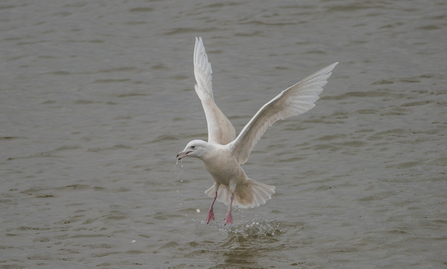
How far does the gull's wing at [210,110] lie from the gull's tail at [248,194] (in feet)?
2.03

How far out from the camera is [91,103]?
11547 mm

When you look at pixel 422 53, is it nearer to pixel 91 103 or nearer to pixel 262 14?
pixel 262 14

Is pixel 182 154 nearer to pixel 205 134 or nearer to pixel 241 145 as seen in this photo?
pixel 241 145

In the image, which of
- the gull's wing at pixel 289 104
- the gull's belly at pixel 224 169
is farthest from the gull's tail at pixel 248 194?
the gull's wing at pixel 289 104

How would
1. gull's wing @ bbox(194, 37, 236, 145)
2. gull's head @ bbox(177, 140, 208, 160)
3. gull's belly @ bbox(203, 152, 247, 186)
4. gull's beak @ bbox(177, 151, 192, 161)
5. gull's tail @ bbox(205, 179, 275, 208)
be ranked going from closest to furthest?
gull's beak @ bbox(177, 151, 192, 161), gull's head @ bbox(177, 140, 208, 160), gull's belly @ bbox(203, 152, 247, 186), gull's tail @ bbox(205, 179, 275, 208), gull's wing @ bbox(194, 37, 236, 145)

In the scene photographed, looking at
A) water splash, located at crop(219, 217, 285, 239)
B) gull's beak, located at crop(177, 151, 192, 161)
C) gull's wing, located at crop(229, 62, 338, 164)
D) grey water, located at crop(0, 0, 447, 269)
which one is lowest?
water splash, located at crop(219, 217, 285, 239)

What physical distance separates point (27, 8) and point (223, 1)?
5139 mm

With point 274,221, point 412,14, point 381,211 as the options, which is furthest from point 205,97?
point 412,14

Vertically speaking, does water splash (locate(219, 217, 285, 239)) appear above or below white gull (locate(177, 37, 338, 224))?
below

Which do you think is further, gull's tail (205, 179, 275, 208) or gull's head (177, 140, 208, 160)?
gull's tail (205, 179, 275, 208)

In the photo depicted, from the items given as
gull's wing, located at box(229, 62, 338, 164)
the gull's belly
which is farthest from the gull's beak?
gull's wing, located at box(229, 62, 338, 164)

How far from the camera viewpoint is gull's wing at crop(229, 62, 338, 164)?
6902 mm

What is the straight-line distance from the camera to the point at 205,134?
1017 centimetres

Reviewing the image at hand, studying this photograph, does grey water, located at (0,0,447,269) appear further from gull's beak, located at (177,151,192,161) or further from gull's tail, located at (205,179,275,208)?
gull's beak, located at (177,151,192,161)
